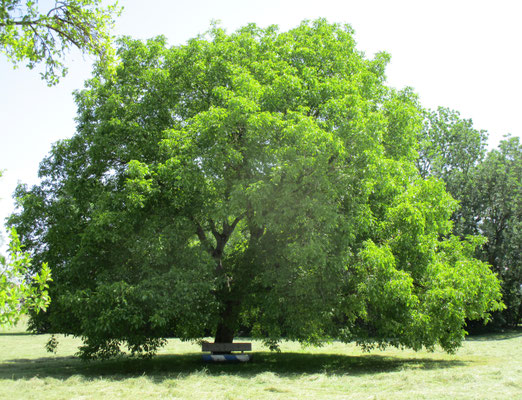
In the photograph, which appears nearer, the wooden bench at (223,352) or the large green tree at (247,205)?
the large green tree at (247,205)

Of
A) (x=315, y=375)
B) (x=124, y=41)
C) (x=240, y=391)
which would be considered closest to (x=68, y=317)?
(x=240, y=391)

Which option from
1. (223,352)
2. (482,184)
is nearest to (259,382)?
(223,352)

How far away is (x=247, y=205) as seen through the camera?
13891 mm

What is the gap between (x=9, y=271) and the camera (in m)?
4.73

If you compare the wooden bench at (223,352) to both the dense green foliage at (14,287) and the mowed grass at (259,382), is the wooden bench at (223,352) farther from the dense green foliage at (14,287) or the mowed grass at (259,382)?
the dense green foliage at (14,287)

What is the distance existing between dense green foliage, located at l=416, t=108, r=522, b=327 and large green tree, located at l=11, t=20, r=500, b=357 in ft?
61.7

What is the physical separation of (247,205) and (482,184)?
27304 mm

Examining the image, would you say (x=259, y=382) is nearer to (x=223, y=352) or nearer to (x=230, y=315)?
(x=230, y=315)

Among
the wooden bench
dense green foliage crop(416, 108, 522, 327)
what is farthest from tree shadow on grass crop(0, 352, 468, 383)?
dense green foliage crop(416, 108, 522, 327)

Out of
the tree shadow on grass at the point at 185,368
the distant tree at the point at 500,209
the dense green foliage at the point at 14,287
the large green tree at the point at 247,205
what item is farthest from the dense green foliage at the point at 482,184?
the dense green foliage at the point at 14,287

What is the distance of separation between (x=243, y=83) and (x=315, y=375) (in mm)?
8675

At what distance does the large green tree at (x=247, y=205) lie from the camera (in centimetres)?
1284

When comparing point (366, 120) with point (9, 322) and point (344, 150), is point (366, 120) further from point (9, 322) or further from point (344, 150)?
point (9, 322)

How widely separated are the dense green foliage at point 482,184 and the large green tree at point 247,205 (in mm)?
18806
